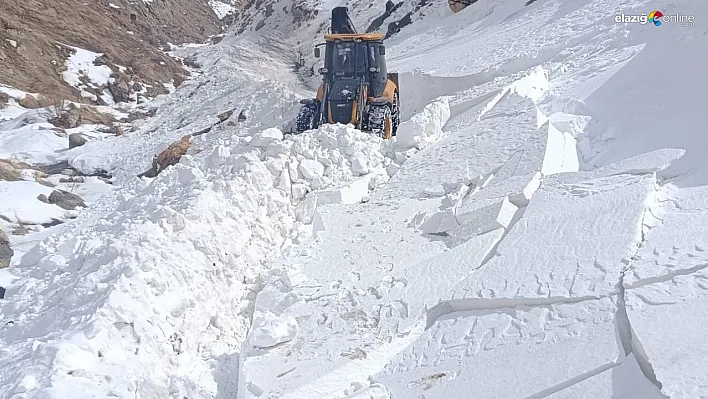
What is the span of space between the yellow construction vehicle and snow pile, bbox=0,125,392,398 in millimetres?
1893

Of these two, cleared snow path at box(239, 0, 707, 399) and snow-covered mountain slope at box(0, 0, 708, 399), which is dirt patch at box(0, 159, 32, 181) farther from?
cleared snow path at box(239, 0, 707, 399)

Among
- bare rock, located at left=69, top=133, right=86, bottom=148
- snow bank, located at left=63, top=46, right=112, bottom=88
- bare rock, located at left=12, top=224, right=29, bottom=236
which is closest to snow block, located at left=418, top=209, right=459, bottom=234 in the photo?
bare rock, located at left=12, top=224, right=29, bottom=236

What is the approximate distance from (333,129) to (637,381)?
4.91 m

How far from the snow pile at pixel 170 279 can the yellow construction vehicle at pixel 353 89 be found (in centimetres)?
189

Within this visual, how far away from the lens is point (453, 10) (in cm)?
1920

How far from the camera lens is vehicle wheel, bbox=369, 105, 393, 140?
27.3 ft

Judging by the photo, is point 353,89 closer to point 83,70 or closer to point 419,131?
point 419,131

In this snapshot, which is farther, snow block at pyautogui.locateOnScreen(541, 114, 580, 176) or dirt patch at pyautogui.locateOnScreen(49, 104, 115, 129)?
dirt patch at pyautogui.locateOnScreen(49, 104, 115, 129)

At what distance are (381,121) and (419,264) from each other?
13.4ft

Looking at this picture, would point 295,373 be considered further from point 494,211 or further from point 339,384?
point 494,211

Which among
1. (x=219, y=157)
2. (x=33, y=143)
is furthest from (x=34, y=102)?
(x=219, y=157)

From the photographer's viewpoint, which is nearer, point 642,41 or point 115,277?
point 115,277

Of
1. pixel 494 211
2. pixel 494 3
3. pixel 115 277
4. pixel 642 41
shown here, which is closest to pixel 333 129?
pixel 494 211

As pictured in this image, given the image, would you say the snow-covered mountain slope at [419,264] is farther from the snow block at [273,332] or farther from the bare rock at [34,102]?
the bare rock at [34,102]
